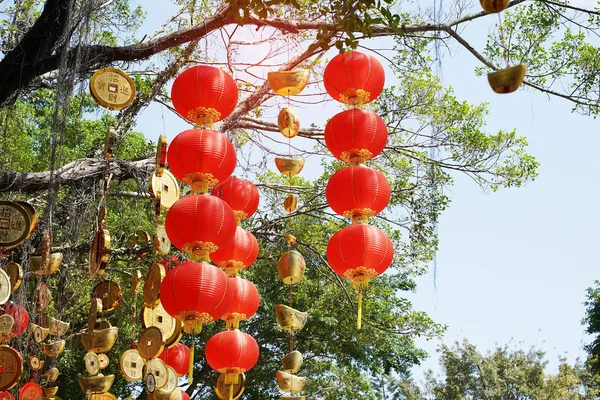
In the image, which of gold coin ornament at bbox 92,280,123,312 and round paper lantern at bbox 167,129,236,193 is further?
gold coin ornament at bbox 92,280,123,312

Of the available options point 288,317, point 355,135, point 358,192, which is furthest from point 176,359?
point 355,135

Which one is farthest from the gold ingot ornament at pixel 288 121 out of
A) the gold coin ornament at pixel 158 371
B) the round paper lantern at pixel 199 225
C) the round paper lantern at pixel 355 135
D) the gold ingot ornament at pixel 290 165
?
the gold coin ornament at pixel 158 371

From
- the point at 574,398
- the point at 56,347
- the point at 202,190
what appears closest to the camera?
the point at 202,190

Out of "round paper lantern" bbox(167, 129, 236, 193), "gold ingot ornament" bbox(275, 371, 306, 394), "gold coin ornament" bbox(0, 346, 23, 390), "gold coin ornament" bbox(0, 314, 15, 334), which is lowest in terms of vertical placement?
"gold coin ornament" bbox(0, 346, 23, 390)

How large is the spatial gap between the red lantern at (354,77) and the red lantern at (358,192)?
442 millimetres

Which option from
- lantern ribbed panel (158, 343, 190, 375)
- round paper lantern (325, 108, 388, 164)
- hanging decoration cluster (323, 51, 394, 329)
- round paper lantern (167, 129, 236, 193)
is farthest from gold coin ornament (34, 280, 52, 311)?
round paper lantern (325, 108, 388, 164)

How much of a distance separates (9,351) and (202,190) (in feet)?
6.08

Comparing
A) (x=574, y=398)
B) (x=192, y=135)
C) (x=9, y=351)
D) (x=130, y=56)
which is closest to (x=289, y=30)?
(x=130, y=56)

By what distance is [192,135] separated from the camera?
4.41 meters

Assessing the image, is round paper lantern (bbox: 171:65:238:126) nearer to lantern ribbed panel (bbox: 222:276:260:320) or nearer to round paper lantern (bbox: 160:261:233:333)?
round paper lantern (bbox: 160:261:233:333)

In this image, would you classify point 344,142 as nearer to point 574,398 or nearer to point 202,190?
point 202,190

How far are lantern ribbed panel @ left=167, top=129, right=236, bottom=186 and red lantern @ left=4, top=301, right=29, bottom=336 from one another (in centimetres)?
200

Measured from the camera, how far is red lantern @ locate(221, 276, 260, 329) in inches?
195

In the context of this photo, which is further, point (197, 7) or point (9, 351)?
point (197, 7)
